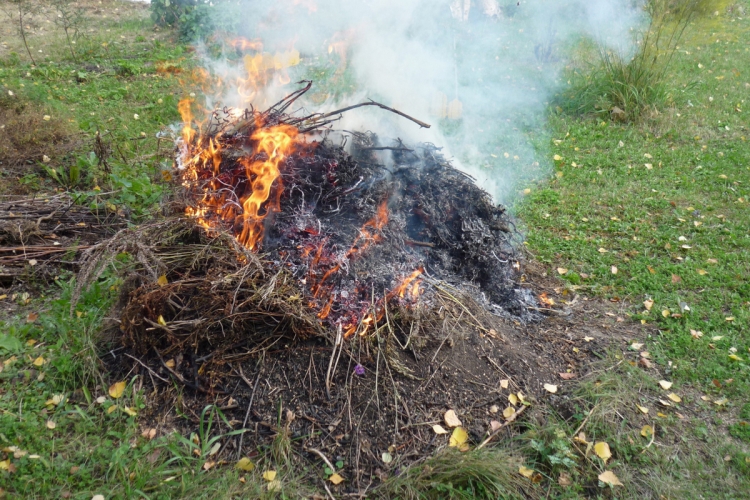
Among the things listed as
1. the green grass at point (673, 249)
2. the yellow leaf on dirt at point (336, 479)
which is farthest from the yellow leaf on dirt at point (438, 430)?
the green grass at point (673, 249)

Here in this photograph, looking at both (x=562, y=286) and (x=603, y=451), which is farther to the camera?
(x=562, y=286)

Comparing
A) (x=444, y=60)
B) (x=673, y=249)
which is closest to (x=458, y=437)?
(x=673, y=249)

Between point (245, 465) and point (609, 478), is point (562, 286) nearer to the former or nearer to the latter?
point (609, 478)

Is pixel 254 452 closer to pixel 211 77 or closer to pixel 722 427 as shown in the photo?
pixel 722 427

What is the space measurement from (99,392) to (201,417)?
740 mm

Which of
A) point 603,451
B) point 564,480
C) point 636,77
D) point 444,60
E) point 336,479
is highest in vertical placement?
point 636,77

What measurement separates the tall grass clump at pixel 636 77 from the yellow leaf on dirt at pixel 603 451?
6052mm

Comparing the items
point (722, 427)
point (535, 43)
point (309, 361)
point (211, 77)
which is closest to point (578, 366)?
point (722, 427)

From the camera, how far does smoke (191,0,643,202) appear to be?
20.5 feet

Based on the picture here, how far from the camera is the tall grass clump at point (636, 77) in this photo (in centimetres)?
743

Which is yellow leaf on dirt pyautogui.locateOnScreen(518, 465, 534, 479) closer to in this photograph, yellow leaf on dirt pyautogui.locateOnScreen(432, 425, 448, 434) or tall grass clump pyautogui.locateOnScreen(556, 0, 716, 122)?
yellow leaf on dirt pyautogui.locateOnScreen(432, 425, 448, 434)

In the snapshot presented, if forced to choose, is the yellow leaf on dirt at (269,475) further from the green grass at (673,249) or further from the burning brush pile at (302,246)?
the green grass at (673,249)

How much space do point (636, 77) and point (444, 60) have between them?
2.84 m

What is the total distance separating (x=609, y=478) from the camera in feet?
9.12
